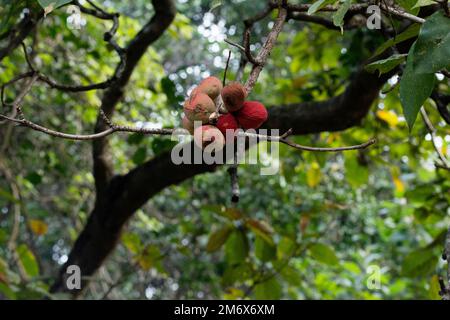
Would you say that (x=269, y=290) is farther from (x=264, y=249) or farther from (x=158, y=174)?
(x=158, y=174)

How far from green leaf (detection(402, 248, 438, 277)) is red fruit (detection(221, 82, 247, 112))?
3.78ft

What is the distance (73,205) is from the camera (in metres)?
3.15

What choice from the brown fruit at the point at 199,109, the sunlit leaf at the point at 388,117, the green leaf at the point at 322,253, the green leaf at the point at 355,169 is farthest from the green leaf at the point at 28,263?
the brown fruit at the point at 199,109

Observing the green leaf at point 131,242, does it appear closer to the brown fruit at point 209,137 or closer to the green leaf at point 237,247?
the green leaf at point 237,247

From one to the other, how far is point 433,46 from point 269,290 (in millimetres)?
1154

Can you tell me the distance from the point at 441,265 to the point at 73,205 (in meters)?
1.76

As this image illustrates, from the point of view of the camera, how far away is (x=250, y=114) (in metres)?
0.66

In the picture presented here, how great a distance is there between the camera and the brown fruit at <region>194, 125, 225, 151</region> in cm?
62

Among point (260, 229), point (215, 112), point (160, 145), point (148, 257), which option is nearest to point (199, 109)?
point (215, 112)

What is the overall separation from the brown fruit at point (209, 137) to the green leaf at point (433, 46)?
21 cm
